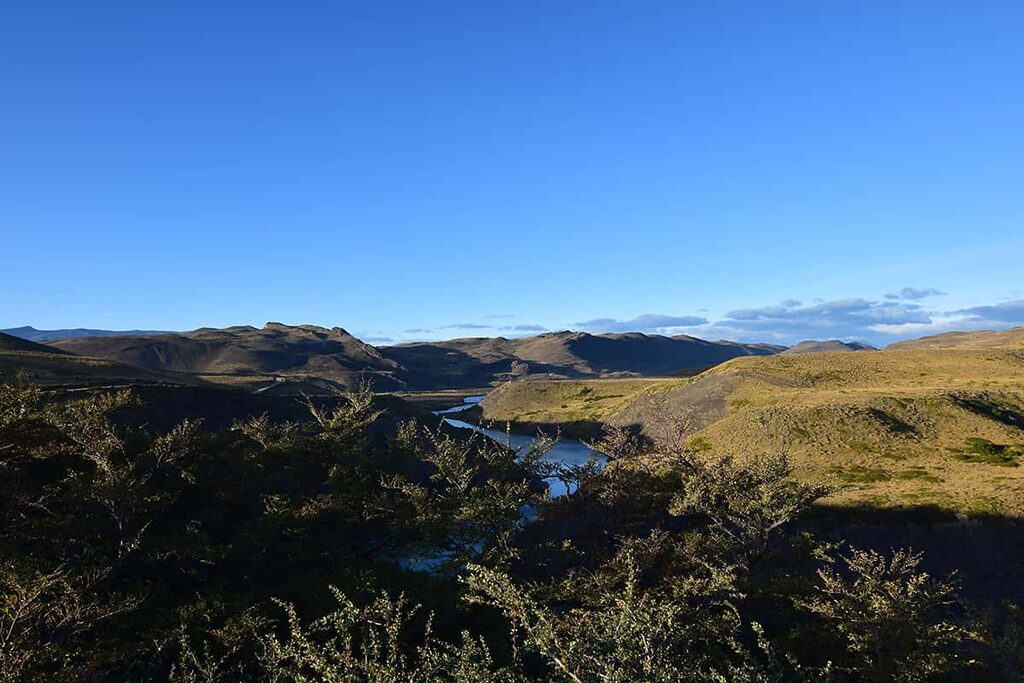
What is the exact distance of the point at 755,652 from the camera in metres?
26.6

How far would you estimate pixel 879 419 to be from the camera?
7812 centimetres

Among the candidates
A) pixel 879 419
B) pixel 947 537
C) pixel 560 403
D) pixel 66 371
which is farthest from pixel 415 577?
pixel 560 403

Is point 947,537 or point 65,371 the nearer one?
point 947,537

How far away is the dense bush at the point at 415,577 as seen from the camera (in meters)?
15.9

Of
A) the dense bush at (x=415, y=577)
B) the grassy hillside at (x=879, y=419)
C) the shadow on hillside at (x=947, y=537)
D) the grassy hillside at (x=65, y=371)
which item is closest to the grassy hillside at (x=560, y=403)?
the grassy hillside at (x=879, y=419)

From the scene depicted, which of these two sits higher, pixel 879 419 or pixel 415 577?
pixel 879 419

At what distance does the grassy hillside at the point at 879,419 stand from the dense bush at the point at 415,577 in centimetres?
1288

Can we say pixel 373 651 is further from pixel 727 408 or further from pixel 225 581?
pixel 727 408

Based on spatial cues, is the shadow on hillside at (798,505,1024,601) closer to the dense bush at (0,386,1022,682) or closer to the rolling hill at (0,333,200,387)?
the dense bush at (0,386,1022,682)

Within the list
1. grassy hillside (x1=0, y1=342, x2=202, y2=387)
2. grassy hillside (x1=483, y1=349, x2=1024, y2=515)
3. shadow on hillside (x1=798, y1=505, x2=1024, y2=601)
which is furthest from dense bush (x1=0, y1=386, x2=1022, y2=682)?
grassy hillside (x1=0, y1=342, x2=202, y2=387)

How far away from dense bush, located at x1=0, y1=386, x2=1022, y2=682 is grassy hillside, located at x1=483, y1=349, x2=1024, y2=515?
12.9 metres

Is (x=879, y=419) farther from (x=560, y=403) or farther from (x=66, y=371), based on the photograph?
(x=66, y=371)

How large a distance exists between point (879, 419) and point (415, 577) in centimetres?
7138

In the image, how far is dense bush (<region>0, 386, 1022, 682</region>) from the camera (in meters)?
15.9
